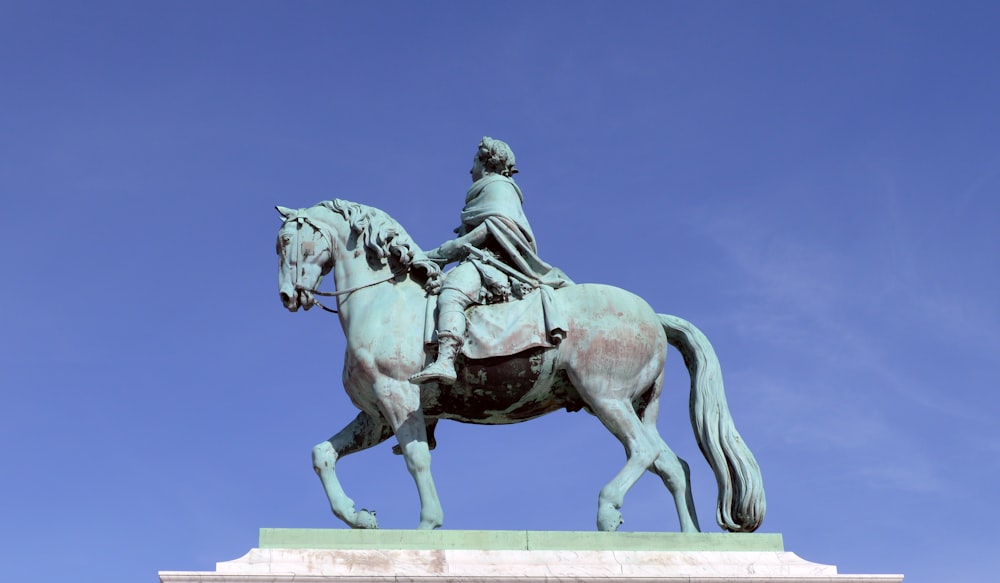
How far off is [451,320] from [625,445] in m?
2.08

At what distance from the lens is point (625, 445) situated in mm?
14078

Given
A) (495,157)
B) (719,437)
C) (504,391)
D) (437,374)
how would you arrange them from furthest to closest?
(495,157) → (719,437) → (504,391) → (437,374)

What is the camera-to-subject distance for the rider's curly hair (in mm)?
15523

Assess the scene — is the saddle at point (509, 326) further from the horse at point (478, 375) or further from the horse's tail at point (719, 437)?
the horse's tail at point (719, 437)

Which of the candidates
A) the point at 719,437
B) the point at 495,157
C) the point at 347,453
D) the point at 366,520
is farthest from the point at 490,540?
the point at 495,157

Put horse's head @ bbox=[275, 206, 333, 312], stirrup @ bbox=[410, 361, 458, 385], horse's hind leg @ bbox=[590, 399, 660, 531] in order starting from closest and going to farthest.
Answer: stirrup @ bbox=[410, 361, 458, 385] → horse's hind leg @ bbox=[590, 399, 660, 531] → horse's head @ bbox=[275, 206, 333, 312]

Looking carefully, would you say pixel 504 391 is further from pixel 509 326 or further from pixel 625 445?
A: pixel 625 445

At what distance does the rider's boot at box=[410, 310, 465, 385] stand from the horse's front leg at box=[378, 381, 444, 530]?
216 millimetres

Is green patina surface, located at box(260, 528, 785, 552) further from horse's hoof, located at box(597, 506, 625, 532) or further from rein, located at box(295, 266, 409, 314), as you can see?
rein, located at box(295, 266, 409, 314)

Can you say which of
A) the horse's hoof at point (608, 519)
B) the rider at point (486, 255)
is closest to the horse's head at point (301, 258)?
the rider at point (486, 255)

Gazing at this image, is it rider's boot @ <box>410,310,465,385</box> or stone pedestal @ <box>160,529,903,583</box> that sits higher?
rider's boot @ <box>410,310,465,385</box>

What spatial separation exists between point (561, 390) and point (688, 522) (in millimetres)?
1777

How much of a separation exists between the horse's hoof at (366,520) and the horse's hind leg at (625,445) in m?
2.10

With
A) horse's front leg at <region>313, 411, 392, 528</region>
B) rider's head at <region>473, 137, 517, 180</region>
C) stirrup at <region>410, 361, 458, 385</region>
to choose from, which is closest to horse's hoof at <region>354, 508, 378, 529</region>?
horse's front leg at <region>313, 411, 392, 528</region>
